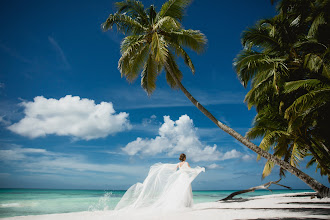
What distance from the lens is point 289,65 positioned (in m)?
9.57

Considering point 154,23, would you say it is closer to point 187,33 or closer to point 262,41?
point 187,33

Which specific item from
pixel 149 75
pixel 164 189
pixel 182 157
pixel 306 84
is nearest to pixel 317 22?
pixel 306 84

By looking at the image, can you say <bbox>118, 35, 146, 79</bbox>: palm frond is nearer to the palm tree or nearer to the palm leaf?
the palm tree

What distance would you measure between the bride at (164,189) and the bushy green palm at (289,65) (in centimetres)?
394

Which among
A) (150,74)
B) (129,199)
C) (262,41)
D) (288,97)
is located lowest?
(129,199)

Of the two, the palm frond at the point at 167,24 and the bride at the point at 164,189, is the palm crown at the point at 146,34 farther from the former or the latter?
the bride at the point at 164,189

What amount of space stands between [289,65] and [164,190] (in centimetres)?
730

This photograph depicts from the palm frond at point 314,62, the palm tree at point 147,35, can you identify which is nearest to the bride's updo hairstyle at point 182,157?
the palm tree at point 147,35

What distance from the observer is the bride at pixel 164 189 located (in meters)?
7.24

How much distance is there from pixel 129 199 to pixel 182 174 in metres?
1.93

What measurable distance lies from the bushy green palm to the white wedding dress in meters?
4.04

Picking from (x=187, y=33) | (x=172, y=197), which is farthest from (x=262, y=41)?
(x=172, y=197)

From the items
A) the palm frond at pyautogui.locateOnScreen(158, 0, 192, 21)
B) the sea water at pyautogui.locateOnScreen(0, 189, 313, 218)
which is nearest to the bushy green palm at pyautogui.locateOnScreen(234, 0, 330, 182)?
the palm frond at pyautogui.locateOnScreen(158, 0, 192, 21)

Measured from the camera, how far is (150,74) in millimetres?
10453
